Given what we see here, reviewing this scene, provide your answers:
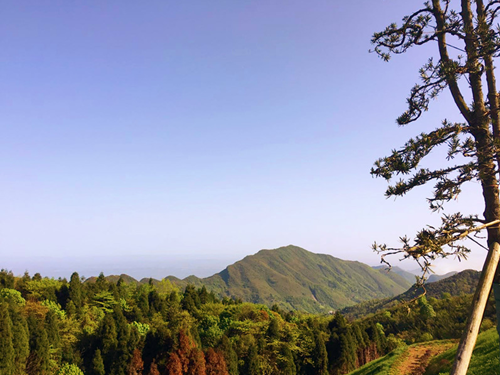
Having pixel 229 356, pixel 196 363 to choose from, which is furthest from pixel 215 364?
pixel 229 356

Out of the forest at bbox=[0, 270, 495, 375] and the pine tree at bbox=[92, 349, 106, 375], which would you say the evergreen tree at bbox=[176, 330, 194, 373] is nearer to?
the forest at bbox=[0, 270, 495, 375]

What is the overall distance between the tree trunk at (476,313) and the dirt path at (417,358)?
21.3m

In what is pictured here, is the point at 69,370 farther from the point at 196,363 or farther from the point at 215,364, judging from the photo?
the point at 215,364

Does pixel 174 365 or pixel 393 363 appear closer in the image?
pixel 393 363

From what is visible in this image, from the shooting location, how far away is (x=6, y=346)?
30.5 m

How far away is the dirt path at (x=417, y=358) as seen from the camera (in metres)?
21.5

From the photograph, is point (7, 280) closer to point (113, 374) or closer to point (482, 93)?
point (113, 374)

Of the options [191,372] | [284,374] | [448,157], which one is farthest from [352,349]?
[448,157]

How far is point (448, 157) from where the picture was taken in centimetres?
487

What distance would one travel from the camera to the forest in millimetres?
32781

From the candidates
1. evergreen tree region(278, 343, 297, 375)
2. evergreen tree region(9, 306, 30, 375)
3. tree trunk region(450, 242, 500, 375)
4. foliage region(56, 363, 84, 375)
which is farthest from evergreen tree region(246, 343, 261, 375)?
tree trunk region(450, 242, 500, 375)

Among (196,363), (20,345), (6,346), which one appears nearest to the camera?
(6,346)

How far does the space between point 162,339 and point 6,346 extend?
1470 cm

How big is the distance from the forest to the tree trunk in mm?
31386
